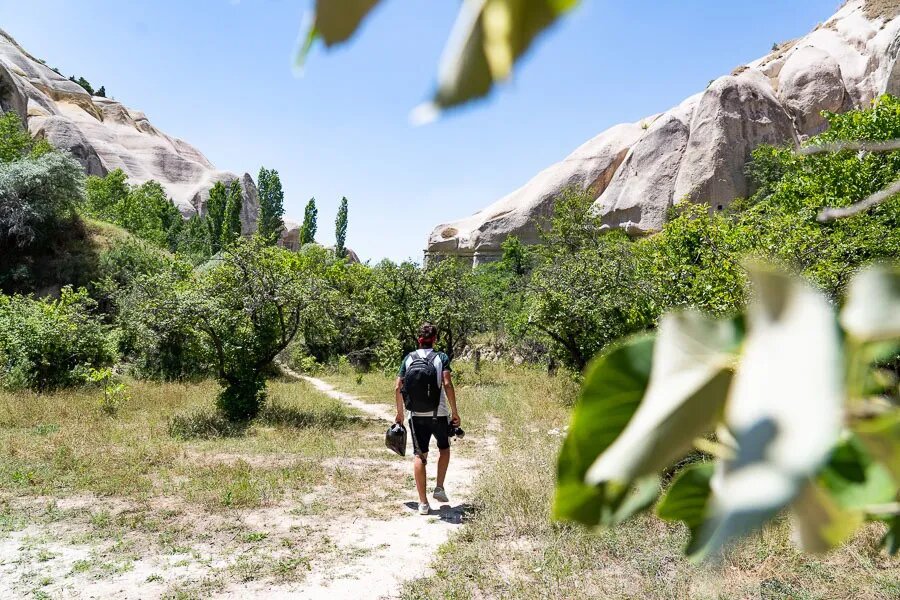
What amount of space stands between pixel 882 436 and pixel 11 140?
108ft

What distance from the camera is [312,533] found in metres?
4.84

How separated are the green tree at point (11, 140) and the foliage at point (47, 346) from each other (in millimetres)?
16576

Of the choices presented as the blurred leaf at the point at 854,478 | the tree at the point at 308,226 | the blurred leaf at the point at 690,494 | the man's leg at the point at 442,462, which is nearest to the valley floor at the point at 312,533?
the man's leg at the point at 442,462

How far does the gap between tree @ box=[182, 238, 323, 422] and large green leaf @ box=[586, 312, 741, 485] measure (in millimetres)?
10180

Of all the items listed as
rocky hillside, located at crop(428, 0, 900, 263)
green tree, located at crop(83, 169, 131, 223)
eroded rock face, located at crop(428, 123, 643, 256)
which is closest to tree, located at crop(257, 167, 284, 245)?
green tree, located at crop(83, 169, 131, 223)

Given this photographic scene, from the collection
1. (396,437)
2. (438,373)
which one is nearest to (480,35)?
(438,373)

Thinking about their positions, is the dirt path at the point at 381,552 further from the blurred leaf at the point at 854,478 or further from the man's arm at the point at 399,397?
the blurred leaf at the point at 854,478

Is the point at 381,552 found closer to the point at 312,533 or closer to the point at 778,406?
the point at 312,533

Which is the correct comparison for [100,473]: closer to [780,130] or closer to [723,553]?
[723,553]

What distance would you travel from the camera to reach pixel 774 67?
32500 mm

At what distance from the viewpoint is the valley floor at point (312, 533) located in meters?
3.75

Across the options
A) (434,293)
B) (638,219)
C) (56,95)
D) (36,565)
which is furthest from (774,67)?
(56,95)

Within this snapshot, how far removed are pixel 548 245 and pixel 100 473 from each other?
2567cm

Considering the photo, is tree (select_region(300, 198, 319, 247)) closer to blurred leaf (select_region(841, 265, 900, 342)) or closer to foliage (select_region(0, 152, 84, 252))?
foliage (select_region(0, 152, 84, 252))
